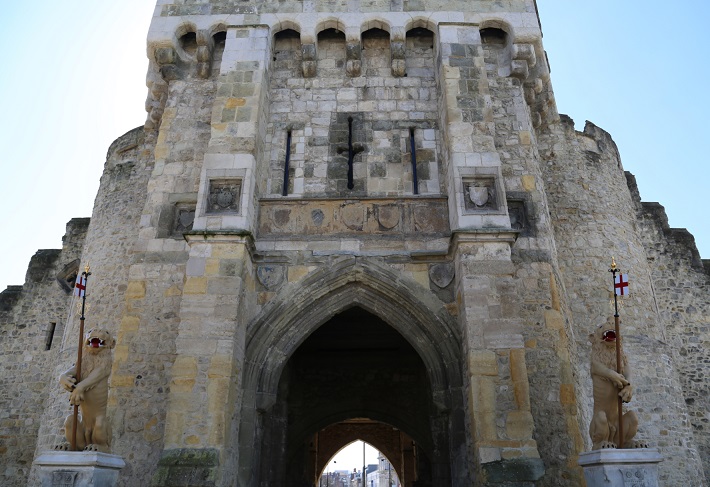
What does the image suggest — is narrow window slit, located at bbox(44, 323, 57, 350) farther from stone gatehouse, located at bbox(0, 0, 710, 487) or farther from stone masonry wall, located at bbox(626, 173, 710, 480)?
stone masonry wall, located at bbox(626, 173, 710, 480)

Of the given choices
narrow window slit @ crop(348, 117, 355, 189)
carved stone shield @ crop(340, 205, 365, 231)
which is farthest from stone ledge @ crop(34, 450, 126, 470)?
narrow window slit @ crop(348, 117, 355, 189)

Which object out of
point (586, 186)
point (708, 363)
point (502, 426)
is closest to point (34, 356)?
point (502, 426)

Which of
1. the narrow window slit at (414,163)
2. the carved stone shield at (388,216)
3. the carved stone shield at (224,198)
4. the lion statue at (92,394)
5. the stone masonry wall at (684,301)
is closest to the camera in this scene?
the lion statue at (92,394)

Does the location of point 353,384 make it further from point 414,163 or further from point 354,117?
point 354,117

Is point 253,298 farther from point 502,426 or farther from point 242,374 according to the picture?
point 502,426

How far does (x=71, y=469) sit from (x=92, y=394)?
2.53 feet

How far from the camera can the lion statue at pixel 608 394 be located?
5.98 m

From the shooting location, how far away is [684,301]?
14352 mm

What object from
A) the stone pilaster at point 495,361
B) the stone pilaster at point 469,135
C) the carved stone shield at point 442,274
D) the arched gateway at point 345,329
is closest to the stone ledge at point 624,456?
the stone pilaster at point 495,361

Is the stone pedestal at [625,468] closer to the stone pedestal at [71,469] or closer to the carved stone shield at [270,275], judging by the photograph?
the carved stone shield at [270,275]

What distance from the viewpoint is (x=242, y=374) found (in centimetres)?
745

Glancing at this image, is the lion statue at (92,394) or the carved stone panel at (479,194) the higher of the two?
the carved stone panel at (479,194)

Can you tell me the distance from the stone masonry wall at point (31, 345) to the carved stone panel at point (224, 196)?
286 inches

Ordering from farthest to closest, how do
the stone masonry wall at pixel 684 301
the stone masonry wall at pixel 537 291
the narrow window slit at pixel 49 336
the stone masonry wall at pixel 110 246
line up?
the narrow window slit at pixel 49 336 < the stone masonry wall at pixel 684 301 < the stone masonry wall at pixel 110 246 < the stone masonry wall at pixel 537 291
